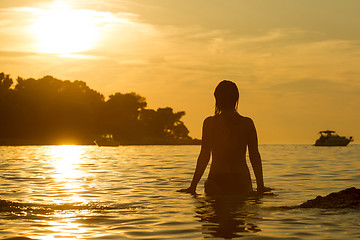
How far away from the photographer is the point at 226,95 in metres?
10.6

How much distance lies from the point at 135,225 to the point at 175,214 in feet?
4.73

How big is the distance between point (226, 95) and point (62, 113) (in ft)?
411

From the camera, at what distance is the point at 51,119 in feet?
431

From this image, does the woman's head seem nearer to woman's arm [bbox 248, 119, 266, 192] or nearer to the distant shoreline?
woman's arm [bbox 248, 119, 266, 192]

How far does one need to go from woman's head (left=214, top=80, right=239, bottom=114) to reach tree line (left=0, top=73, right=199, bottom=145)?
111931 millimetres

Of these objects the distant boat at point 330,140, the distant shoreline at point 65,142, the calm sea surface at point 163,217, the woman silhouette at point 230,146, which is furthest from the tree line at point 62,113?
the woman silhouette at point 230,146

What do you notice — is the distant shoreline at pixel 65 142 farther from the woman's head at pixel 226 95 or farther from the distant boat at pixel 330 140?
the woman's head at pixel 226 95

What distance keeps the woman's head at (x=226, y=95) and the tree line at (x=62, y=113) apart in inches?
4407

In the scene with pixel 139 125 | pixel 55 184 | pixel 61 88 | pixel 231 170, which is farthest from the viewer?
pixel 139 125

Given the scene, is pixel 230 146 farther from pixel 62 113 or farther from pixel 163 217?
pixel 62 113

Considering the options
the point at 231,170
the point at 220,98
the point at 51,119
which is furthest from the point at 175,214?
the point at 51,119

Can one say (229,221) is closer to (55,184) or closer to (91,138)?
(55,184)

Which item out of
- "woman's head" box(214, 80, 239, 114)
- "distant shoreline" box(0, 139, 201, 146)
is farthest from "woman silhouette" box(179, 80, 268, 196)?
"distant shoreline" box(0, 139, 201, 146)

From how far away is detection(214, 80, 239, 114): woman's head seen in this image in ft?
34.8
